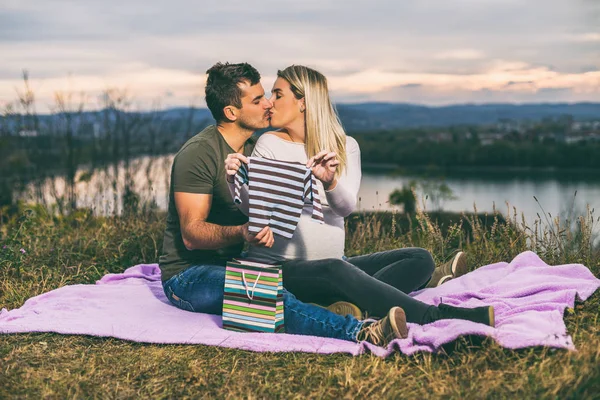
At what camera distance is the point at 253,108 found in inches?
175

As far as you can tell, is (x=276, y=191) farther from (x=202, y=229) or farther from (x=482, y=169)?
(x=482, y=169)

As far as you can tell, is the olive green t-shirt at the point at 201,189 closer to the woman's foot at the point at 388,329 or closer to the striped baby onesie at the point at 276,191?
the striped baby onesie at the point at 276,191

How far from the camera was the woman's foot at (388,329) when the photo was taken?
3711 mm

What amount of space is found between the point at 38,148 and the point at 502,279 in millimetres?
7511

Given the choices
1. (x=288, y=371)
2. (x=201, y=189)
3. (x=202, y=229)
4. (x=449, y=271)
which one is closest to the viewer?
(x=288, y=371)

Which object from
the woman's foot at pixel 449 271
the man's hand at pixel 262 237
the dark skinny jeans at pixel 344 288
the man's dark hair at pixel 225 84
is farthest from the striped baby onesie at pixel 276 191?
the woman's foot at pixel 449 271

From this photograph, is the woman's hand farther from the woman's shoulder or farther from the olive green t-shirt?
the olive green t-shirt

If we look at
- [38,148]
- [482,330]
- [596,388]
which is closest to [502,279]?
[482,330]

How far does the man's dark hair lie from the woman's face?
0.21 meters

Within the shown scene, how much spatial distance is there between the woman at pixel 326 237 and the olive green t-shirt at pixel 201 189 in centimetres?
28

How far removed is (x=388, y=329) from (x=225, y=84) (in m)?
1.94

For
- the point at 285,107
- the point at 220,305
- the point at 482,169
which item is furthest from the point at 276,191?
the point at 482,169

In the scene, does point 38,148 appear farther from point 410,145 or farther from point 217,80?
point 410,145

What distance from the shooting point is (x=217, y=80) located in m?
4.54
